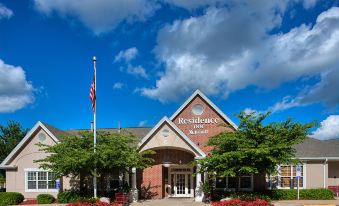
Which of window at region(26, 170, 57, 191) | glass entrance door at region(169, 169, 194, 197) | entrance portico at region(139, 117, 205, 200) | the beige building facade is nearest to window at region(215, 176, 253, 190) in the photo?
the beige building facade

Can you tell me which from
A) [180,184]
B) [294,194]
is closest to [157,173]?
[180,184]

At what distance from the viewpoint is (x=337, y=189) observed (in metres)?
31.4

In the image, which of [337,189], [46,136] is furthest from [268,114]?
[46,136]

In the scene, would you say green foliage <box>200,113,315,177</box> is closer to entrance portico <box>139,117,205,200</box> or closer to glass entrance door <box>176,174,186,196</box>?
entrance portico <box>139,117,205,200</box>

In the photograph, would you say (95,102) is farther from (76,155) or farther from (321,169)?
(321,169)

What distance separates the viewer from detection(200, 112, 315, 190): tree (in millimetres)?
24219

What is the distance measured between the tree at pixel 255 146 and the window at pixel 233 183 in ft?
16.3

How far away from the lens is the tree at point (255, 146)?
2422cm

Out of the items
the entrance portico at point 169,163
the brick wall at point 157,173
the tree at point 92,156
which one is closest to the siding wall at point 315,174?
the entrance portico at point 169,163

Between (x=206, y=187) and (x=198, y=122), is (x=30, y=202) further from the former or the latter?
(x=198, y=122)

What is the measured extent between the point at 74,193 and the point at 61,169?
447 centimetres

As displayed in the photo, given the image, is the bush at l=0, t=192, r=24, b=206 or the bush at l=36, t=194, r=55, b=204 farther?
the bush at l=36, t=194, r=55, b=204

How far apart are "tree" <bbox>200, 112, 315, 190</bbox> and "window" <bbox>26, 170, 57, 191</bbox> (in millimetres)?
12950

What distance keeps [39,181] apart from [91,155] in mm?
9104
